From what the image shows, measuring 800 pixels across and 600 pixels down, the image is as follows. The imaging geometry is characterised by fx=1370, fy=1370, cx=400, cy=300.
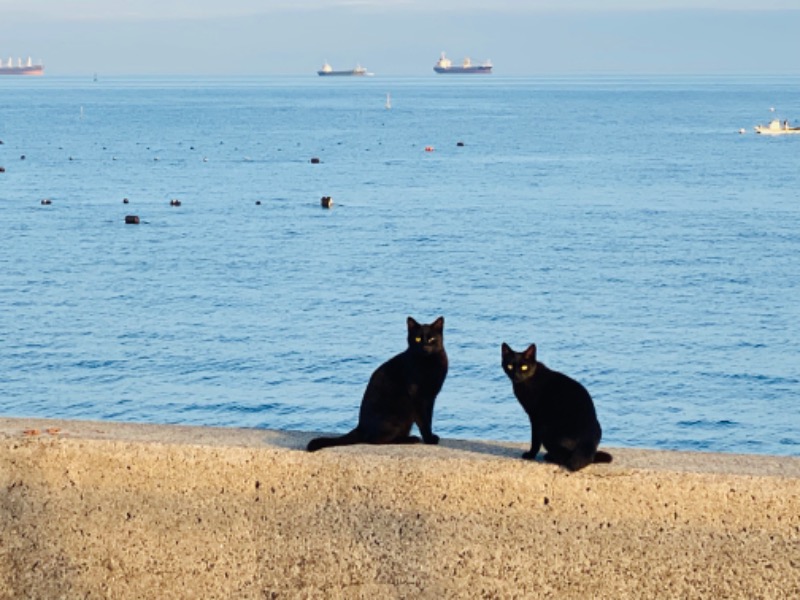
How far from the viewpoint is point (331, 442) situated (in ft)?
20.2

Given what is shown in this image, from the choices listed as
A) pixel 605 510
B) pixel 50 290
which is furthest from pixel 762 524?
pixel 50 290

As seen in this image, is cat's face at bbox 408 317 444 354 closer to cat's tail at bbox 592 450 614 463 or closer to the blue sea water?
cat's tail at bbox 592 450 614 463

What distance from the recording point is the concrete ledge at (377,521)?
221 inches

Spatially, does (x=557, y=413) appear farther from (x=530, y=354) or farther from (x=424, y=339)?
(x=424, y=339)

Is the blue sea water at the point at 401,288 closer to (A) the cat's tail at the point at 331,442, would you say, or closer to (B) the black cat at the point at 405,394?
(B) the black cat at the point at 405,394

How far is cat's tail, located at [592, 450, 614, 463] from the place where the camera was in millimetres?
5887

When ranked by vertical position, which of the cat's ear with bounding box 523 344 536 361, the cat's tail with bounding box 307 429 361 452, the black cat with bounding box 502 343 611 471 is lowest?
the cat's tail with bounding box 307 429 361 452

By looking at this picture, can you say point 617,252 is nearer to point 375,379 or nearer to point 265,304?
point 265,304

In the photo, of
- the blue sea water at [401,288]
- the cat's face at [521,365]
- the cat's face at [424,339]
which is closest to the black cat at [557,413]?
the cat's face at [521,365]

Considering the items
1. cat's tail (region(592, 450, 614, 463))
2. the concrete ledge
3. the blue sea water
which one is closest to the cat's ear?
the concrete ledge

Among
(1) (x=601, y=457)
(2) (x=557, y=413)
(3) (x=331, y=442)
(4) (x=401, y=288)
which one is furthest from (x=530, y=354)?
(4) (x=401, y=288)

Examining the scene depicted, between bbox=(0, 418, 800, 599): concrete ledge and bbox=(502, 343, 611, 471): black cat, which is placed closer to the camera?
bbox=(0, 418, 800, 599): concrete ledge

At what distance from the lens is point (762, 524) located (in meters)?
5.56

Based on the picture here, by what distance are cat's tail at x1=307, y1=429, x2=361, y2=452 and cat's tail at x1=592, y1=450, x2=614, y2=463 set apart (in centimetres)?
110
